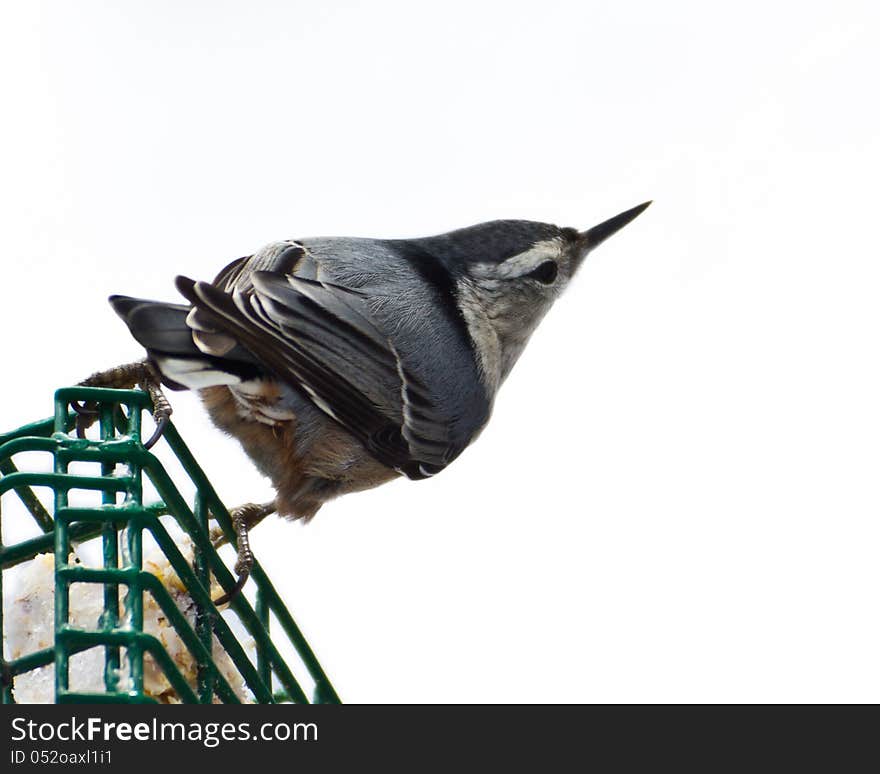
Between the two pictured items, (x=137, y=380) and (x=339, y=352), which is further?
(x=339, y=352)

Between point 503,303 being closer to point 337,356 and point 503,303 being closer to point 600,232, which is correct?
point 600,232

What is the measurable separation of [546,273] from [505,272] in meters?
0.13

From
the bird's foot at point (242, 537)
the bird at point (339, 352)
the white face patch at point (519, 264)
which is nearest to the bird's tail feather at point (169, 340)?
the bird at point (339, 352)

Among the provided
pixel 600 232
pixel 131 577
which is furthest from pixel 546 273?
pixel 131 577

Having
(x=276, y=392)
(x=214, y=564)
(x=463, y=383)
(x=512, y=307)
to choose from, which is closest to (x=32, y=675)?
(x=214, y=564)

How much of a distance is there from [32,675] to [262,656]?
1.33 ft

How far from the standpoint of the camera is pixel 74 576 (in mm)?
1847

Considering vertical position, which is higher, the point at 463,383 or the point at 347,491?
the point at 463,383

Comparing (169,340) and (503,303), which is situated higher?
(503,303)

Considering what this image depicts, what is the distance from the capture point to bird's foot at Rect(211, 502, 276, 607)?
2.41m

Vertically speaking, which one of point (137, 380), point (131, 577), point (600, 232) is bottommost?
point (131, 577)

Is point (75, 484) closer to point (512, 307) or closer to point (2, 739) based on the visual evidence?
point (2, 739)

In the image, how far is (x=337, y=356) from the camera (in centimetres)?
286

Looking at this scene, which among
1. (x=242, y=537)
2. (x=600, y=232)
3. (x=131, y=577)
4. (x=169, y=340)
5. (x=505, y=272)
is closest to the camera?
(x=131, y=577)
